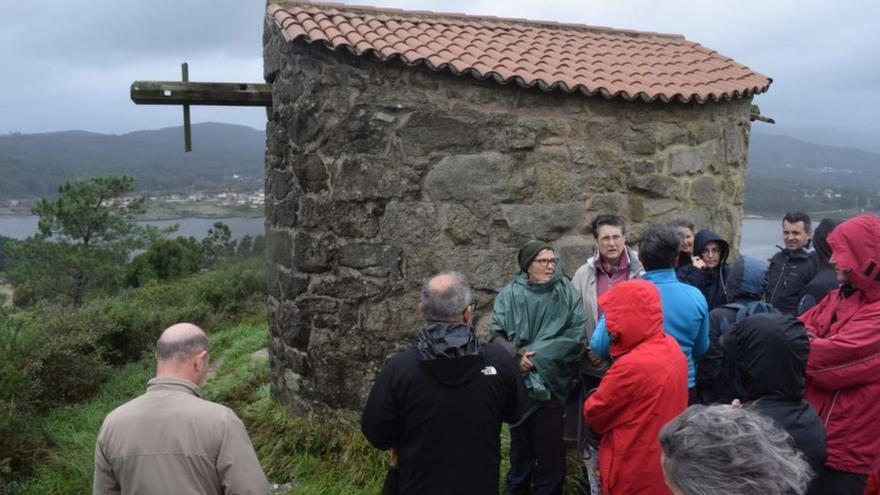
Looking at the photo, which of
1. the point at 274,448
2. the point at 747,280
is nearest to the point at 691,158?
the point at 747,280

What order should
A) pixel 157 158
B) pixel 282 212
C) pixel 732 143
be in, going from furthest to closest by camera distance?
pixel 157 158
pixel 732 143
pixel 282 212

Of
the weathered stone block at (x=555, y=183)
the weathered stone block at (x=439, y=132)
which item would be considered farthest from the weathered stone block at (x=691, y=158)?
the weathered stone block at (x=439, y=132)

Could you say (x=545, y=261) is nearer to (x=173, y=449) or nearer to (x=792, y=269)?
(x=792, y=269)

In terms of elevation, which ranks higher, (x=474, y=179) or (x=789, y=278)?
(x=474, y=179)

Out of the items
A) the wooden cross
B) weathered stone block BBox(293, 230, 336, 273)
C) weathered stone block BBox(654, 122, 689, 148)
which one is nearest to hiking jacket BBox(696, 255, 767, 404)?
weathered stone block BBox(654, 122, 689, 148)

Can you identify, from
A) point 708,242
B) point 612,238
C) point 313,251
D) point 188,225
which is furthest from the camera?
point 188,225

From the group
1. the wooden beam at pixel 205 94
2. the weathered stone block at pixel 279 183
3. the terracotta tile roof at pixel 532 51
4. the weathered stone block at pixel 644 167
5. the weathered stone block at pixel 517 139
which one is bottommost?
the weathered stone block at pixel 279 183

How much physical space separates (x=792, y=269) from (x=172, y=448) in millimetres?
3640

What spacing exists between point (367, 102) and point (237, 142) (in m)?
149

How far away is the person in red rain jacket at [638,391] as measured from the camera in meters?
2.68

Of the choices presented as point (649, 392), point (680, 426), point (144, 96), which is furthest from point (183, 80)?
point (680, 426)

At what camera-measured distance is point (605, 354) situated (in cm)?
310

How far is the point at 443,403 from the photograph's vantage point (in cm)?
266

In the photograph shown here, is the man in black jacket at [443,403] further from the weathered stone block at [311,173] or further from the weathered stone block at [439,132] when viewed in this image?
the weathered stone block at [311,173]
